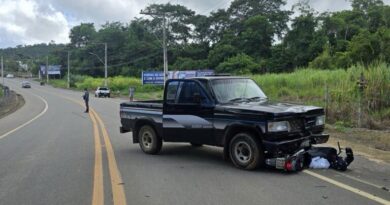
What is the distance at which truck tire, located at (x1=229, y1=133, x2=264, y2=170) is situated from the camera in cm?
914

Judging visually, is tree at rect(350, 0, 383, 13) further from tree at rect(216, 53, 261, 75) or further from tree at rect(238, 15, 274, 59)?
tree at rect(216, 53, 261, 75)

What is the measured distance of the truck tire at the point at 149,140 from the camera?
38.3 ft

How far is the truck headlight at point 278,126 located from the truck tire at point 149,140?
3.57 metres

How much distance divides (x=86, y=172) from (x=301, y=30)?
61520 mm

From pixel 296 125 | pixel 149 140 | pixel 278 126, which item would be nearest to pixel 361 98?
pixel 149 140

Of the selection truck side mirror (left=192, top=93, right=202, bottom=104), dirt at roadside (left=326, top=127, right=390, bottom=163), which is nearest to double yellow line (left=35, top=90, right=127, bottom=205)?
truck side mirror (left=192, top=93, right=202, bottom=104)

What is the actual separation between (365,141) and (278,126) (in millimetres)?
5792

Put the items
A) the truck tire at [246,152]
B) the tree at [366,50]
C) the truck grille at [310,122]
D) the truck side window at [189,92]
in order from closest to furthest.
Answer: the truck tire at [246,152] < the truck grille at [310,122] < the truck side window at [189,92] < the tree at [366,50]

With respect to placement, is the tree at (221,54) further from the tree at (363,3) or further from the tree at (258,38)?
the tree at (363,3)

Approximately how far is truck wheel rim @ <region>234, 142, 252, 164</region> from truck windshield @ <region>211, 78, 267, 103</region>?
1.09 m

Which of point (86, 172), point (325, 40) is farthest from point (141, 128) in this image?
point (325, 40)

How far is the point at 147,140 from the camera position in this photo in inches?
473

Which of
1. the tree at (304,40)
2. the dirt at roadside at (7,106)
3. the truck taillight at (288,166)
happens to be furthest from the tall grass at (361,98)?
the tree at (304,40)

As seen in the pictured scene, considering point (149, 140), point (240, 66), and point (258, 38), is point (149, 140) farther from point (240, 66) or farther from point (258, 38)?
point (258, 38)
